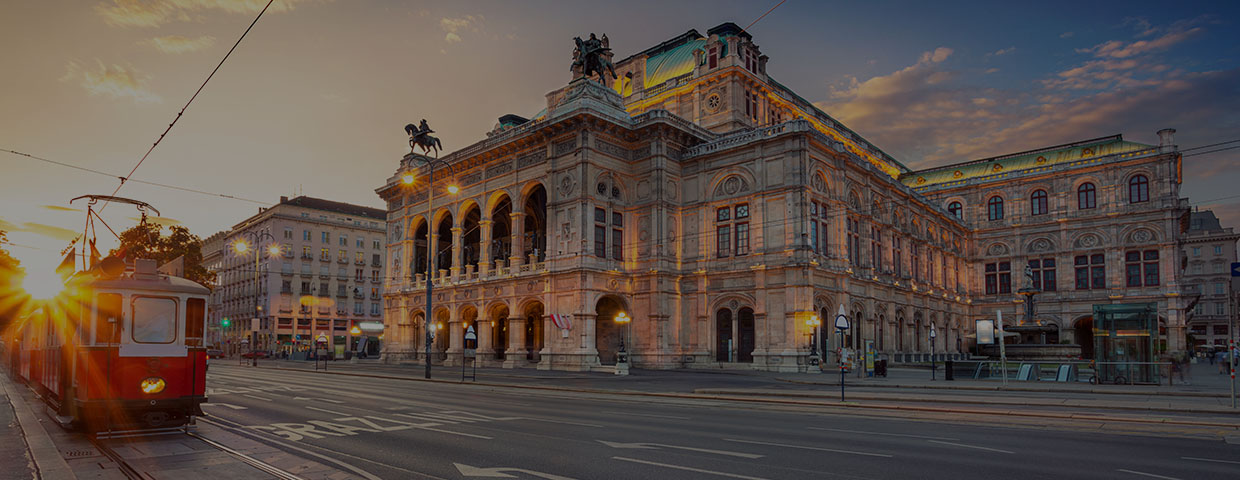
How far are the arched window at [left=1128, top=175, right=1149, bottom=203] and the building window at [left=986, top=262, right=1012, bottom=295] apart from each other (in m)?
12.2

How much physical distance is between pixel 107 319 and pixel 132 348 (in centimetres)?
64

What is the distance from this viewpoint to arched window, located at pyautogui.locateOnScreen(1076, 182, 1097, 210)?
71188mm

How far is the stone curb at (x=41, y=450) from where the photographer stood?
9828 mm

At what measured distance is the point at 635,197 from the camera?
4866 centimetres

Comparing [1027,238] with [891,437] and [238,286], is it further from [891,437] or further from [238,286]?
[238,286]

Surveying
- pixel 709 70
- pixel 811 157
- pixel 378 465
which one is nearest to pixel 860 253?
pixel 811 157

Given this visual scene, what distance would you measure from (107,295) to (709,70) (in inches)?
1849

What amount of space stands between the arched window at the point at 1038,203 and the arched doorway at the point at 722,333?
45.2 meters

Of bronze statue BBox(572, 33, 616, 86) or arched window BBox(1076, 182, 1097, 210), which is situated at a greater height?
bronze statue BBox(572, 33, 616, 86)

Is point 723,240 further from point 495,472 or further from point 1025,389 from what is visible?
point 495,472

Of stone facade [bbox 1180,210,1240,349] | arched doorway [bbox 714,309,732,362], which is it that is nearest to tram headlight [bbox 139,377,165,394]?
arched doorway [bbox 714,309,732,362]

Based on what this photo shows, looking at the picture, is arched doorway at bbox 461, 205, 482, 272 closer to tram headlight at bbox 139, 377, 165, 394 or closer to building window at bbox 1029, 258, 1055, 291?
tram headlight at bbox 139, 377, 165, 394

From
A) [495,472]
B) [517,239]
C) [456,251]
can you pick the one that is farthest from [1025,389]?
[456,251]

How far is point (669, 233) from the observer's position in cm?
4781
